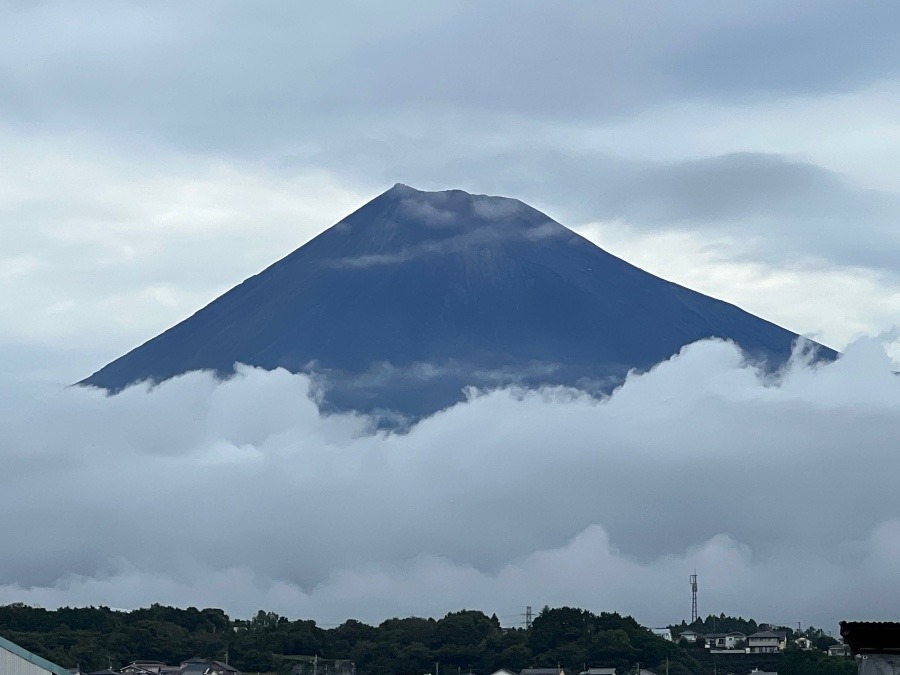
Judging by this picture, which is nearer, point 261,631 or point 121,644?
point 121,644

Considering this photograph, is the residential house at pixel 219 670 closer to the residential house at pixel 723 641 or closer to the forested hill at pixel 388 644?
the forested hill at pixel 388 644

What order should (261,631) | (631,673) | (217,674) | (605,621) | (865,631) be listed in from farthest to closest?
(261,631) → (605,621) → (631,673) → (217,674) → (865,631)

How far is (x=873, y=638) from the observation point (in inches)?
742

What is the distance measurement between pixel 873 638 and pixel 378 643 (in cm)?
14143

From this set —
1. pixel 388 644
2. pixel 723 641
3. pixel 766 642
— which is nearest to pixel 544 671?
pixel 388 644

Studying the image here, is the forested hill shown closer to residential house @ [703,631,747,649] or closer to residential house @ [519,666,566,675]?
residential house @ [519,666,566,675]

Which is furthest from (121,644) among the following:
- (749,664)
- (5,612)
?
(749,664)

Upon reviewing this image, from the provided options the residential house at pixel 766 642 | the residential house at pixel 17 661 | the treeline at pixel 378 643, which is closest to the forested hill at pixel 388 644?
the treeline at pixel 378 643

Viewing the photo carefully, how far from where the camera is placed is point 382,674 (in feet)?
487

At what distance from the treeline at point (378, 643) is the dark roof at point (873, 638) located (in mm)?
123432

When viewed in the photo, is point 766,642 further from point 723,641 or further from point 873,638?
point 873,638

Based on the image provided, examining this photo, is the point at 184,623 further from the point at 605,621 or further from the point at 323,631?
the point at 605,621

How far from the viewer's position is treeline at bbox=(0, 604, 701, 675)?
146 metres

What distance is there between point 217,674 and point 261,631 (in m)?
34.8
